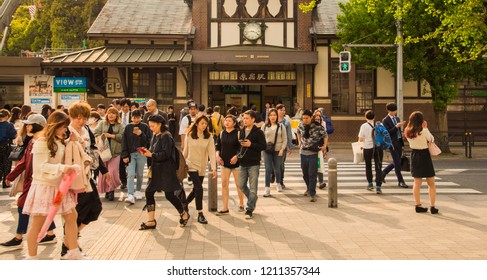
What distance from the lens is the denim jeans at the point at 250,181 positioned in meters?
9.79

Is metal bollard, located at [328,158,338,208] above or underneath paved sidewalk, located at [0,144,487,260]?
above

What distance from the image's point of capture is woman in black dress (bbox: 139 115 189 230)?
28.6 feet

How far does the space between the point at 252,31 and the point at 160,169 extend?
18.9 m

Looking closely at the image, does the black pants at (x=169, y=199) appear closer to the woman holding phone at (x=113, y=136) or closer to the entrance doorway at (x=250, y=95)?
the woman holding phone at (x=113, y=136)

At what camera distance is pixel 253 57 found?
25.7 metres

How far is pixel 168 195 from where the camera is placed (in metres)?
8.84

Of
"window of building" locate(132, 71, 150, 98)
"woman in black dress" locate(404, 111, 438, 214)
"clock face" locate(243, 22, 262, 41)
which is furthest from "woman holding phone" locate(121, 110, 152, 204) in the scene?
"window of building" locate(132, 71, 150, 98)

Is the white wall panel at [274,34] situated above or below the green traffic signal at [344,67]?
above

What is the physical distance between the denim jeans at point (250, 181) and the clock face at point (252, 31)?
17495mm

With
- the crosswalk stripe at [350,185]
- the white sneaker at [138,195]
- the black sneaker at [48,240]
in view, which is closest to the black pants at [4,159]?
the crosswalk stripe at [350,185]

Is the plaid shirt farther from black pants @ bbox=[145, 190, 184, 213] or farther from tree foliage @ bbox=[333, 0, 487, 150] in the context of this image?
tree foliage @ bbox=[333, 0, 487, 150]

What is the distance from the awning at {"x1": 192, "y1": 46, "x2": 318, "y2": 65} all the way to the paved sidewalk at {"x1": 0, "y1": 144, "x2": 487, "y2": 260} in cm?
1486

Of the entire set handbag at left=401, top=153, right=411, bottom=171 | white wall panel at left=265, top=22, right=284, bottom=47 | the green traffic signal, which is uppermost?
white wall panel at left=265, top=22, right=284, bottom=47

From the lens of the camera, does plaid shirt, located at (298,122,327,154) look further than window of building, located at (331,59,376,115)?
No
